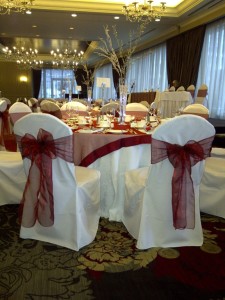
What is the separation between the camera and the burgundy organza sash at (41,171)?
1.84 meters

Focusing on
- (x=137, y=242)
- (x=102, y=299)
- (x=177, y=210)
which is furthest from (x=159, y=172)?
(x=102, y=299)

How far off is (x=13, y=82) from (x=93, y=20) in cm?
921

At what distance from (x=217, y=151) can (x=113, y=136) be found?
3.68 feet

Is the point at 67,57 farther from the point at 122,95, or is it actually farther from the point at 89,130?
the point at 89,130

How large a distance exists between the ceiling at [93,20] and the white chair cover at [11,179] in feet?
18.1

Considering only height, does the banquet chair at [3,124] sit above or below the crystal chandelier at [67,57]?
below

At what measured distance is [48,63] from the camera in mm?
17719

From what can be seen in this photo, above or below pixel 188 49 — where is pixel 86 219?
below

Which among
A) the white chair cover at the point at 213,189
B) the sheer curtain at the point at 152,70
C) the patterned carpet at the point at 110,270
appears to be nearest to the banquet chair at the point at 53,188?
the patterned carpet at the point at 110,270

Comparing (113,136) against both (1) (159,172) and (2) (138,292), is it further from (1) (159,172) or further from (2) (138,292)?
(2) (138,292)

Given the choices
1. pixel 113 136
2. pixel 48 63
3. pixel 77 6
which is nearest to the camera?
pixel 113 136

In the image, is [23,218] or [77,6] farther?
[77,6]

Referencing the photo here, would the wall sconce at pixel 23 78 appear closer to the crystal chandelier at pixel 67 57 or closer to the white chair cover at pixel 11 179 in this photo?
the crystal chandelier at pixel 67 57

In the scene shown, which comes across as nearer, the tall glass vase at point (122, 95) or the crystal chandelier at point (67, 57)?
the tall glass vase at point (122, 95)
